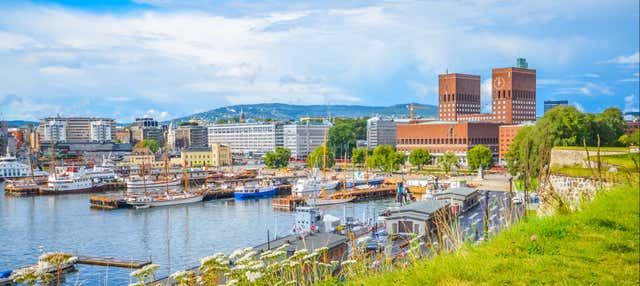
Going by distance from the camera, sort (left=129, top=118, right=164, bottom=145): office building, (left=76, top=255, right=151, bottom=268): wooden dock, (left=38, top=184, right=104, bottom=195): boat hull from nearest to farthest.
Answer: (left=76, top=255, right=151, bottom=268): wooden dock, (left=38, top=184, right=104, bottom=195): boat hull, (left=129, top=118, right=164, bottom=145): office building

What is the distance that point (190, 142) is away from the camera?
130m

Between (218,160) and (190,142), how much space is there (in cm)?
4561

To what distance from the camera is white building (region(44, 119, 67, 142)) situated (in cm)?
13138

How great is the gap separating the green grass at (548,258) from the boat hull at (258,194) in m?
41.6

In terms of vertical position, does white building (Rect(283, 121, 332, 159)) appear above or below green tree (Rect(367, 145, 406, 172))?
above

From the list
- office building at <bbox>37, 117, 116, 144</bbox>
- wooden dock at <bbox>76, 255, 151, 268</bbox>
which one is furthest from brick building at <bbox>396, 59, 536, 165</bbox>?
office building at <bbox>37, 117, 116, 144</bbox>

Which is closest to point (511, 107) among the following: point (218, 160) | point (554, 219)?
point (218, 160)

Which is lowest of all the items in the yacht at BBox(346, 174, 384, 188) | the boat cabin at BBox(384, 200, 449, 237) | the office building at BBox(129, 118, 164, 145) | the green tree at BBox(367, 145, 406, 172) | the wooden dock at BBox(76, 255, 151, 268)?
the wooden dock at BBox(76, 255, 151, 268)

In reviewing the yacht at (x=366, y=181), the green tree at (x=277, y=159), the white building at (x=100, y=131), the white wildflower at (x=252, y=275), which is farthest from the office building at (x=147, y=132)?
the white wildflower at (x=252, y=275)

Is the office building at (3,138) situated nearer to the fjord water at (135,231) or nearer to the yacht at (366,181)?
the fjord water at (135,231)

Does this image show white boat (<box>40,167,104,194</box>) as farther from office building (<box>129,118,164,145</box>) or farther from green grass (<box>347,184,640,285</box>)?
office building (<box>129,118,164,145</box>)

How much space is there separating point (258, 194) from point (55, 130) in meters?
100

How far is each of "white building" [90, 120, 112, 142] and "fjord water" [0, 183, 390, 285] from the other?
9552cm

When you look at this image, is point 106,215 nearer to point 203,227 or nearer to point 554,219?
point 203,227
